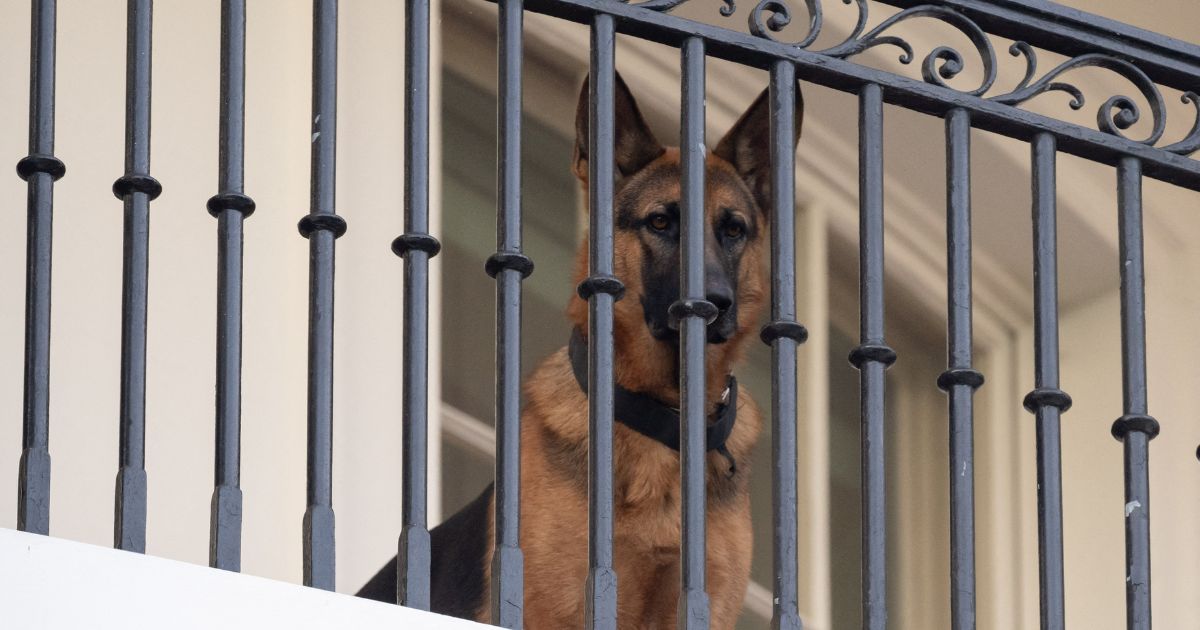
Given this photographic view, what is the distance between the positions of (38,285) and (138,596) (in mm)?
420

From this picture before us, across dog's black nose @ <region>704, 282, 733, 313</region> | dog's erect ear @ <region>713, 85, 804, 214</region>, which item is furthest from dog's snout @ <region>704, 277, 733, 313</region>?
dog's erect ear @ <region>713, 85, 804, 214</region>

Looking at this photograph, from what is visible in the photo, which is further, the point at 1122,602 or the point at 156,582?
the point at 1122,602

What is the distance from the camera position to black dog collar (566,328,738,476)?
12.6 ft

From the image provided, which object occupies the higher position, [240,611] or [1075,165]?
[1075,165]

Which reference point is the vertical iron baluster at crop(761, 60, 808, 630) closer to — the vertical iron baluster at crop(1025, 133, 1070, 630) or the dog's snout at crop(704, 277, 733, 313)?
the vertical iron baluster at crop(1025, 133, 1070, 630)

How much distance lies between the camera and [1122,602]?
17.3 feet

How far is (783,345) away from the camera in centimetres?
244

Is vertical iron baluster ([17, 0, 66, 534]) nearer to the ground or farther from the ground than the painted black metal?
nearer to the ground

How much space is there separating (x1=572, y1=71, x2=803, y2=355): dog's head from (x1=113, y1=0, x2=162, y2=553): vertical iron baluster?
1.81 m

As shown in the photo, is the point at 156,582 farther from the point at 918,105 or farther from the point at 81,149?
the point at 81,149


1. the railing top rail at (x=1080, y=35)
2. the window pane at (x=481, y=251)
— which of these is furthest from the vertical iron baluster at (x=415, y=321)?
the window pane at (x=481, y=251)

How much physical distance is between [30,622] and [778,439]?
96cm

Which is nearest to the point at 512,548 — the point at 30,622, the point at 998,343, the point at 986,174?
the point at 30,622

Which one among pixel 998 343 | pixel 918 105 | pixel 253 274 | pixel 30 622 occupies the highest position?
pixel 998 343
